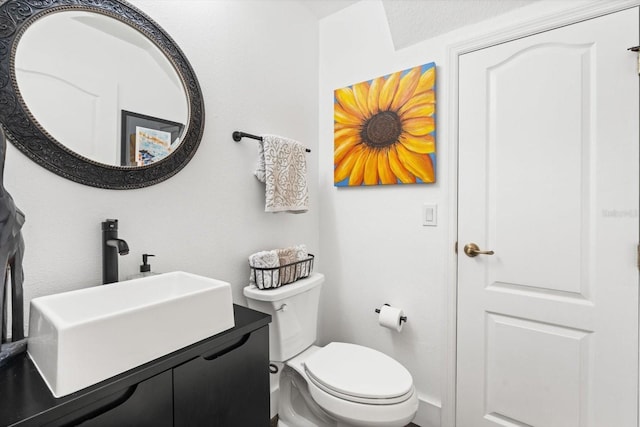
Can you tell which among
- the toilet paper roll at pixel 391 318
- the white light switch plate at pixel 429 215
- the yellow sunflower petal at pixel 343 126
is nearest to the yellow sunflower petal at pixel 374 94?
the yellow sunflower petal at pixel 343 126

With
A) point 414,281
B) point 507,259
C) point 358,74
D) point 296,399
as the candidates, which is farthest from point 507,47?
point 296,399

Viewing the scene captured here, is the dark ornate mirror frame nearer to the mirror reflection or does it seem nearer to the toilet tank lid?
the mirror reflection

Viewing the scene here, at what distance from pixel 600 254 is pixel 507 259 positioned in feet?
1.03

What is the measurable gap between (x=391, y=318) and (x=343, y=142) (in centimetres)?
102

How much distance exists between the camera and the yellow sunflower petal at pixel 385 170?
5.46ft

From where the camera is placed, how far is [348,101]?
5.95ft

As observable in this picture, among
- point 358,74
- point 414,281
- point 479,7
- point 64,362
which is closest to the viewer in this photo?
point 64,362

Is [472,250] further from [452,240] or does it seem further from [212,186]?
[212,186]

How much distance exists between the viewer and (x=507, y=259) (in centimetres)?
139

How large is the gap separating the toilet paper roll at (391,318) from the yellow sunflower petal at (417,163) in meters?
0.69

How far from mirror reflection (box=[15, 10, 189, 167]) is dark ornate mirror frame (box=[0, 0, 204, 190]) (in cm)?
2

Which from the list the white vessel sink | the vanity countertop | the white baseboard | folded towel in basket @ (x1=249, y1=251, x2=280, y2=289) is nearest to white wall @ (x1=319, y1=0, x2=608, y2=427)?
the white baseboard

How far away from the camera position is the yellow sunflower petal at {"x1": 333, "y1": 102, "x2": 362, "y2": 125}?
5.85ft

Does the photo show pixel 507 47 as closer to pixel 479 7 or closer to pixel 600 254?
pixel 479 7
